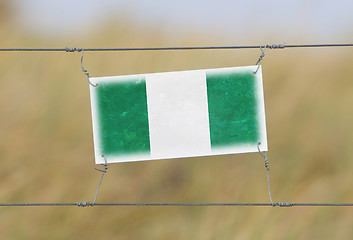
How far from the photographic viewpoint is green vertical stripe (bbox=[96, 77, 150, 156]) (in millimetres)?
1367

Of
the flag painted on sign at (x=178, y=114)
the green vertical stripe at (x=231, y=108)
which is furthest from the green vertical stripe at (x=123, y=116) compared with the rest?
the green vertical stripe at (x=231, y=108)

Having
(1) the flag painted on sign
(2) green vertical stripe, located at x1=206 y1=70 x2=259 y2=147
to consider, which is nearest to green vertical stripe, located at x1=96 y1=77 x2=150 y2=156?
(1) the flag painted on sign

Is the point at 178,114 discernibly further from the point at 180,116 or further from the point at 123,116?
the point at 123,116

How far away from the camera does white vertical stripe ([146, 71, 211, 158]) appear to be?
4.45 feet

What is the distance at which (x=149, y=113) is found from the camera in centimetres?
137

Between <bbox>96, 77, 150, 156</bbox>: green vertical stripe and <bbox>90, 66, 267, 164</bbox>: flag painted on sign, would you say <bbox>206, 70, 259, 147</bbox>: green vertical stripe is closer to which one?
<bbox>90, 66, 267, 164</bbox>: flag painted on sign

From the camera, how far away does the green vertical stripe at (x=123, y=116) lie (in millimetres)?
1367

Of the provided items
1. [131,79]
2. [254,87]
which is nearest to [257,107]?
[254,87]

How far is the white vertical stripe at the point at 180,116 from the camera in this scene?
1355 mm

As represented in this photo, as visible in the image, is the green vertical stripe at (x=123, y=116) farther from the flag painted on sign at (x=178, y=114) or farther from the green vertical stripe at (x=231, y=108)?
the green vertical stripe at (x=231, y=108)

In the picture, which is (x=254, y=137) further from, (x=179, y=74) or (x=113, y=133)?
(x=113, y=133)

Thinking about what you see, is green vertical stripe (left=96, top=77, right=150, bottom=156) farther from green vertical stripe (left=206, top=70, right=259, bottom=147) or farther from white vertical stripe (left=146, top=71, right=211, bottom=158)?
green vertical stripe (left=206, top=70, right=259, bottom=147)

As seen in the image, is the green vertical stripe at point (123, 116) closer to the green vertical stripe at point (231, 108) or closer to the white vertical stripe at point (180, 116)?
the white vertical stripe at point (180, 116)

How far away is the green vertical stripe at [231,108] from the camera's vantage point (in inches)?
53.3
